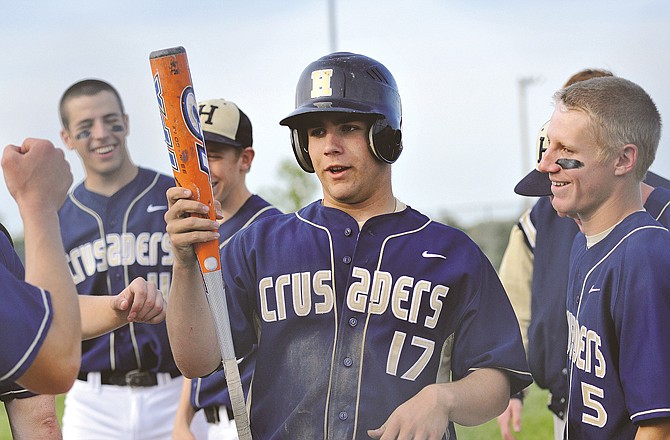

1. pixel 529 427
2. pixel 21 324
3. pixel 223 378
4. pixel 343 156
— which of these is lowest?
pixel 529 427

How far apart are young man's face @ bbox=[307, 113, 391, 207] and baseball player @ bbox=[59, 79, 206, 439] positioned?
2.22 metres

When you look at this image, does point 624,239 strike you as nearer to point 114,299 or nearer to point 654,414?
point 654,414

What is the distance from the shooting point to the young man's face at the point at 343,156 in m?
3.16

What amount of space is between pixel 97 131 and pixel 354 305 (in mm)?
2839

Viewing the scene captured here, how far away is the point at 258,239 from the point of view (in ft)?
10.6

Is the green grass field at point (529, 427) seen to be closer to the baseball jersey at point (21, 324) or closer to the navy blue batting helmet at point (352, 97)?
the navy blue batting helmet at point (352, 97)

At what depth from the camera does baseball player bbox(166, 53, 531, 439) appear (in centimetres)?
303

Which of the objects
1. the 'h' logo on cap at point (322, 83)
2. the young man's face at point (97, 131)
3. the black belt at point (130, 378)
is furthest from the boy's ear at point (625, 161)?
the young man's face at point (97, 131)

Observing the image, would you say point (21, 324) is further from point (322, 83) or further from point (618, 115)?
point (618, 115)

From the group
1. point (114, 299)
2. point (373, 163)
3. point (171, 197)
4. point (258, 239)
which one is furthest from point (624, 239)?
point (114, 299)

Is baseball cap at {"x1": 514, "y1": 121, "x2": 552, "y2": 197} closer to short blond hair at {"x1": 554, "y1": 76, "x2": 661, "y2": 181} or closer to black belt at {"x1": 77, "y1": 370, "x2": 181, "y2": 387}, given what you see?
short blond hair at {"x1": 554, "y1": 76, "x2": 661, "y2": 181}

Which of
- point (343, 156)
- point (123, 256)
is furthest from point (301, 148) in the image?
point (123, 256)

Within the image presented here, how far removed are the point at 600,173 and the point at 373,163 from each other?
746mm

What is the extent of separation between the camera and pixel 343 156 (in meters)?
3.16
